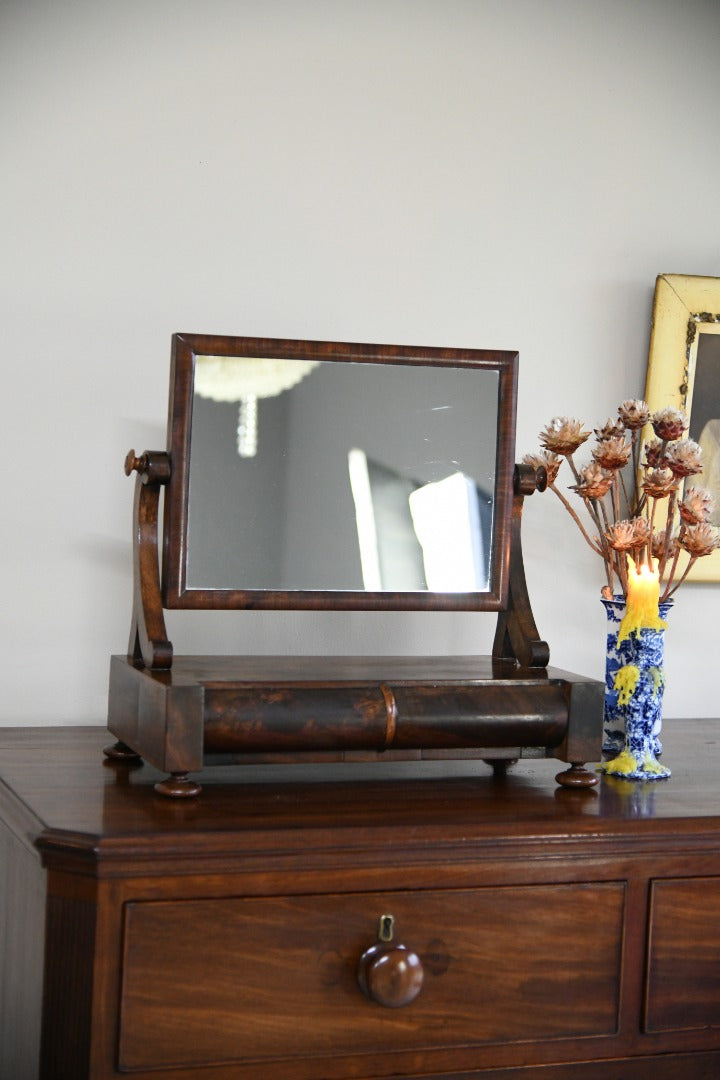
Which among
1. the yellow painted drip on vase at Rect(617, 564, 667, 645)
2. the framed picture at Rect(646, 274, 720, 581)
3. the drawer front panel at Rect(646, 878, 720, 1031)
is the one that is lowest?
the drawer front panel at Rect(646, 878, 720, 1031)

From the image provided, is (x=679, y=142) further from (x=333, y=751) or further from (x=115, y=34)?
(x=333, y=751)

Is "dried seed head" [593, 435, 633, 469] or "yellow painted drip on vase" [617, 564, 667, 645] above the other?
"dried seed head" [593, 435, 633, 469]

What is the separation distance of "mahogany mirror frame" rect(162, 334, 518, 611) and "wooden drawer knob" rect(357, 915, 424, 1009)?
381mm

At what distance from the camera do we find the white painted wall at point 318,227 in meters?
1.62

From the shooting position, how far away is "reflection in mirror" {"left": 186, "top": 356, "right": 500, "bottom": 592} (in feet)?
4.44

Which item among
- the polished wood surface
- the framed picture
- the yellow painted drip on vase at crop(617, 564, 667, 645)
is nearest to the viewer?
the polished wood surface

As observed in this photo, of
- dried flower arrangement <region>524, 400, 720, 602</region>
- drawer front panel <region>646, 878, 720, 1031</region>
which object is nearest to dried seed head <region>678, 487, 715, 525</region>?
dried flower arrangement <region>524, 400, 720, 602</region>

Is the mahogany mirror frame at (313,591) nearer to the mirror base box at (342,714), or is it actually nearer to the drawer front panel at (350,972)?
the mirror base box at (342,714)

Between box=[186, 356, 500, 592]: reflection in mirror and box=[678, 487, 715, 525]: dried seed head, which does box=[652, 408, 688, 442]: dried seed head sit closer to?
box=[678, 487, 715, 525]: dried seed head

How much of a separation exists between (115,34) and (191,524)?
2.42 feet

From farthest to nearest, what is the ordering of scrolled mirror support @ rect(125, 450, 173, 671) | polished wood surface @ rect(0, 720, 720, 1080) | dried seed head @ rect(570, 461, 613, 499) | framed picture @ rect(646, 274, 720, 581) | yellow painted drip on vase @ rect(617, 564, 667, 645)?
1. framed picture @ rect(646, 274, 720, 581)
2. dried seed head @ rect(570, 461, 613, 499)
3. yellow painted drip on vase @ rect(617, 564, 667, 645)
4. scrolled mirror support @ rect(125, 450, 173, 671)
5. polished wood surface @ rect(0, 720, 720, 1080)

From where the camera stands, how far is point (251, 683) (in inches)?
48.6

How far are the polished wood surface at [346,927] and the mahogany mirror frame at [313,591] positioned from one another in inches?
7.7

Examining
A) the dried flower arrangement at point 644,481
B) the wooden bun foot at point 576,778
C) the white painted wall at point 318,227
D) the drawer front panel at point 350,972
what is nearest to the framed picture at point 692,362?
the white painted wall at point 318,227
